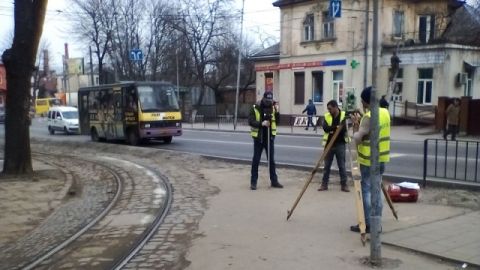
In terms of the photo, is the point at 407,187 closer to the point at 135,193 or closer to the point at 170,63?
the point at 135,193

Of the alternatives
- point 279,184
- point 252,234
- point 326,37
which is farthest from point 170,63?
point 252,234

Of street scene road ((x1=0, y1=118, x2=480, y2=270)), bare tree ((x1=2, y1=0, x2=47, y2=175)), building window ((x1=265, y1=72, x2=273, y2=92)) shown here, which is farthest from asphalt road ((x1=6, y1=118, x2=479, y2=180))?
building window ((x1=265, y1=72, x2=273, y2=92))

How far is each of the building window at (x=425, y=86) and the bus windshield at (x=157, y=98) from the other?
16784mm

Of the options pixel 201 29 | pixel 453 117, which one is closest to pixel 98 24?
pixel 201 29

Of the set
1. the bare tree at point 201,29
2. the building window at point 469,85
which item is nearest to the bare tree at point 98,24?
the bare tree at point 201,29

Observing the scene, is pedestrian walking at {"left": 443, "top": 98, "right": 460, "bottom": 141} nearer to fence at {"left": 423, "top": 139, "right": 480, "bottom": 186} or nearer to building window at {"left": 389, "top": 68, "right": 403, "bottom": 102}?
fence at {"left": 423, "top": 139, "right": 480, "bottom": 186}

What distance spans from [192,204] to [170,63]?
43165 millimetres

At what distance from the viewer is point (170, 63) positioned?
168 ft

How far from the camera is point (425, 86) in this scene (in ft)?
107

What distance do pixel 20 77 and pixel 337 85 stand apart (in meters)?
25.7

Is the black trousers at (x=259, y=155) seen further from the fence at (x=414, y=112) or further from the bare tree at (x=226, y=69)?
the bare tree at (x=226, y=69)

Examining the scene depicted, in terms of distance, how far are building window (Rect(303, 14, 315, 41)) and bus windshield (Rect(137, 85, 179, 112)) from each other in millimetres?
16954

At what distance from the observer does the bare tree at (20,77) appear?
13164 mm

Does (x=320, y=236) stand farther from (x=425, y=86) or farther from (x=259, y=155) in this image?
(x=425, y=86)
